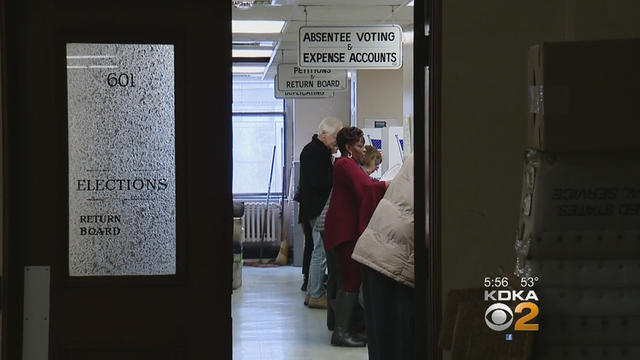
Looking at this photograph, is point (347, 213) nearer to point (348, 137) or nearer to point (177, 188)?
point (348, 137)

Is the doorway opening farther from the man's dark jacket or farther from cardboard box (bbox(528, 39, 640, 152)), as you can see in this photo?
cardboard box (bbox(528, 39, 640, 152))

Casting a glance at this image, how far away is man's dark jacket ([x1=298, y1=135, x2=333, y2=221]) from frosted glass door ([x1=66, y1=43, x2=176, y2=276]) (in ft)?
15.4

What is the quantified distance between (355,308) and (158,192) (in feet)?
10.4

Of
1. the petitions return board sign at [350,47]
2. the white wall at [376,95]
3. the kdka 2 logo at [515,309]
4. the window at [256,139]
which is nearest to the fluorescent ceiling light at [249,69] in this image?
the window at [256,139]

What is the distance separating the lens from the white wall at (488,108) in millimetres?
2857

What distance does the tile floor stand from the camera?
5918mm

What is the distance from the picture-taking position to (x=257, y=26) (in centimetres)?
924

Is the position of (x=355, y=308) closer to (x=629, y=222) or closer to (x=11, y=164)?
(x=11, y=164)

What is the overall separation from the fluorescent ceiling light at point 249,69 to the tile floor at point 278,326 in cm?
386

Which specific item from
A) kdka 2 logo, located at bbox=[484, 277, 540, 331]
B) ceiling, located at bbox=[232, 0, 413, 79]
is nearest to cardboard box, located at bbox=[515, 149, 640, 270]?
kdka 2 logo, located at bbox=[484, 277, 540, 331]

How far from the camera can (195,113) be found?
307 cm

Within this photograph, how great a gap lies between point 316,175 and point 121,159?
4798 mm

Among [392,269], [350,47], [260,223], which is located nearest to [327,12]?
[350,47]

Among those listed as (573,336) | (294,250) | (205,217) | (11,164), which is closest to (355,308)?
(205,217)
